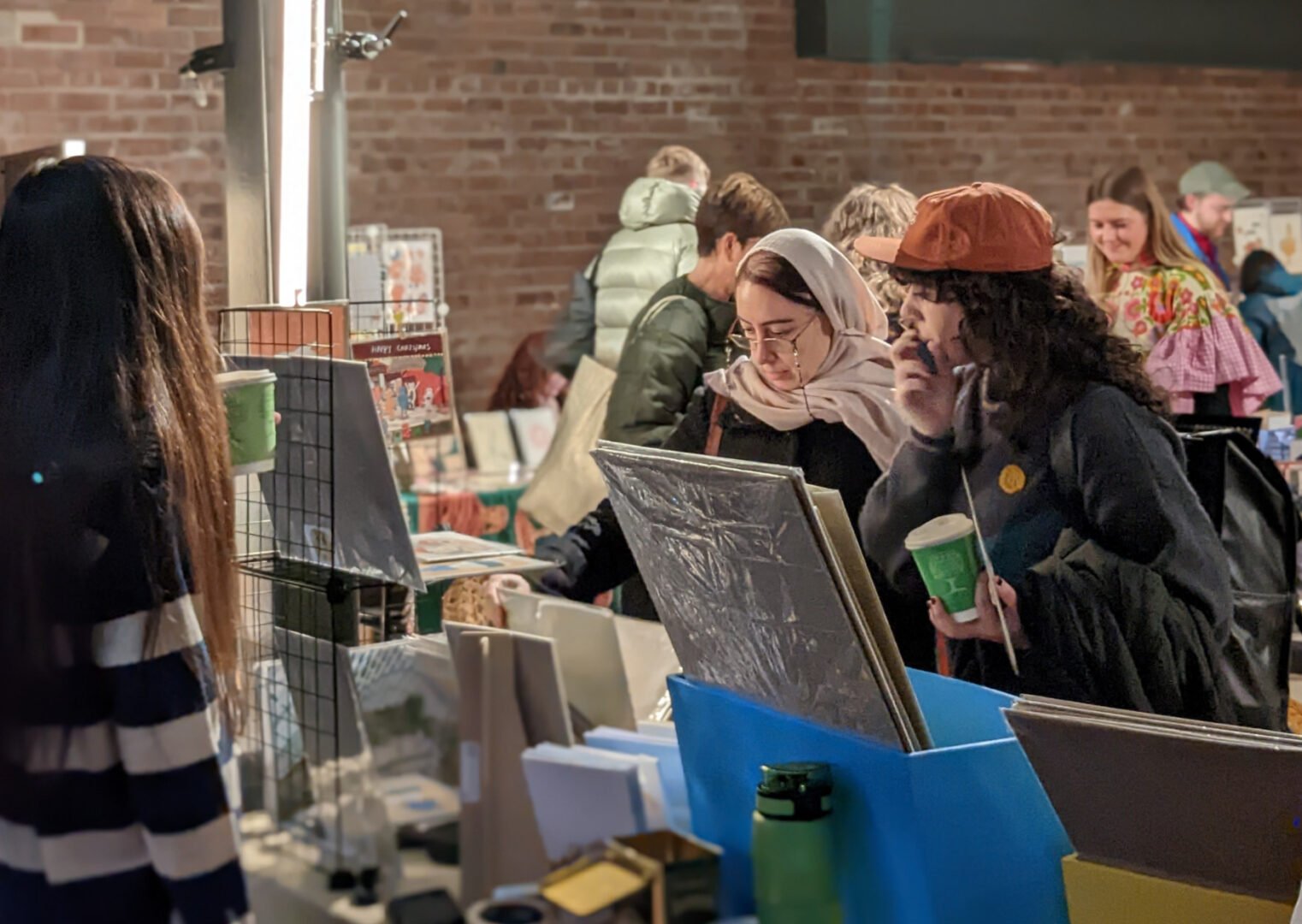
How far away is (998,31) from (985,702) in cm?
292

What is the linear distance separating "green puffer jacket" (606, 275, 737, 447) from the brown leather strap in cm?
17

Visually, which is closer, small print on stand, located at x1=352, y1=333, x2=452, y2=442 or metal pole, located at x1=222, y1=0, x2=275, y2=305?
small print on stand, located at x1=352, y1=333, x2=452, y2=442

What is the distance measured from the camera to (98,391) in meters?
1.58

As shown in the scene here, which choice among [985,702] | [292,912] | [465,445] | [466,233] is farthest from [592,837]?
[466,233]

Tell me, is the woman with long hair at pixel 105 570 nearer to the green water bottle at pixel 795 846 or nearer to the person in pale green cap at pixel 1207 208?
the green water bottle at pixel 795 846

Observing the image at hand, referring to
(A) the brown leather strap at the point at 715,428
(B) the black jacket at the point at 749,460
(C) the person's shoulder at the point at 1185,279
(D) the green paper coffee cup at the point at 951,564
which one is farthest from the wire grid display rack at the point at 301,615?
(C) the person's shoulder at the point at 1185,279

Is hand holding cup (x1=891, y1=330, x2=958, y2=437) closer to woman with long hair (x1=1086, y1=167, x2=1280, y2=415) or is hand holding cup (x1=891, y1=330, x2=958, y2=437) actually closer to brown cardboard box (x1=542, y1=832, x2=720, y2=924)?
brown cardboard box (x1=542, y1=832, x2=720, y2=924)

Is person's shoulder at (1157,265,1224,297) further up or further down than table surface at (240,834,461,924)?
further up

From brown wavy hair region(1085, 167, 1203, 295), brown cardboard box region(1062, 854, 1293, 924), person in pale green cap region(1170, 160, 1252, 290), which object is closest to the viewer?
brown cardboard box region(1062, 854, 1293, 924)

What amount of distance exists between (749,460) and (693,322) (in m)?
0.72

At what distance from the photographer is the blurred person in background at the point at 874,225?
2387 millimetres

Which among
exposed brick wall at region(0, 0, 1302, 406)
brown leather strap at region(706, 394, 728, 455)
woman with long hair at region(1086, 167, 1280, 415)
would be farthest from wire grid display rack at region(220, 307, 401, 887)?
woman with long hair at region(1086, 167, 1280, 415)

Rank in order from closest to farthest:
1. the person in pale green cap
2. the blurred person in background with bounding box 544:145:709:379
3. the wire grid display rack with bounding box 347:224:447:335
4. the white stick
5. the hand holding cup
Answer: the white stick, the hand holding cup, the blurred person in background with bounding box 544:145:709:379, the wire grid display rack with bounding box 347:224:447:335, the person in pale green cap

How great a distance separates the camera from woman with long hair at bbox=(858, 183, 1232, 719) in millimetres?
1967
